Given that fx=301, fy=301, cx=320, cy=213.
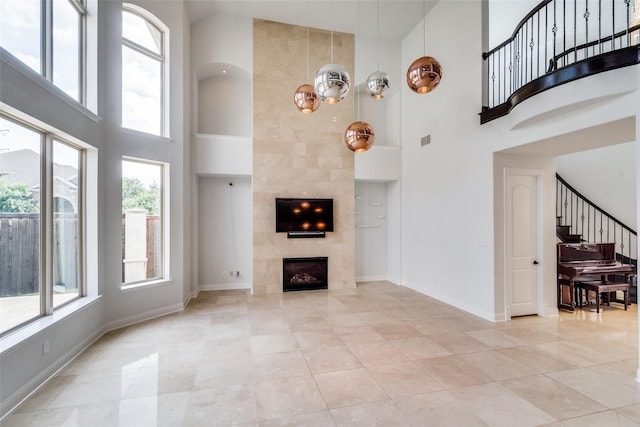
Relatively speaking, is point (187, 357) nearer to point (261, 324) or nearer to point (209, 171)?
point (261, 324)

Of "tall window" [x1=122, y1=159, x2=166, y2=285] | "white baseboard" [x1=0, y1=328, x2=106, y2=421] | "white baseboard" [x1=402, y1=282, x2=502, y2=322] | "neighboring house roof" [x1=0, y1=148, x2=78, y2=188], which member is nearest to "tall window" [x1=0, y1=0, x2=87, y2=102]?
"neighboring house roof" [x1=0, y1=148, x2=78, y2=188]

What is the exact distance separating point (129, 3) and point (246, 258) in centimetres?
508

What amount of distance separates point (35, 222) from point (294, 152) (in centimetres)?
461

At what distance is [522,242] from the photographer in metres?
5.12

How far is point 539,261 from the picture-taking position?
5191 millimetres

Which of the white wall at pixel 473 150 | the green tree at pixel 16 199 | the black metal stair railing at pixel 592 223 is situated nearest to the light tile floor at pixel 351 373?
the white wall at pixel 473 150

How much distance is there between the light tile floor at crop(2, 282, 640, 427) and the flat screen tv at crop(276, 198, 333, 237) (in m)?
2.11

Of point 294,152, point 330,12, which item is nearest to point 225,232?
point 294,152

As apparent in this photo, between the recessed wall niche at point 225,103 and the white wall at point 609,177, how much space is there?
7.93 meters

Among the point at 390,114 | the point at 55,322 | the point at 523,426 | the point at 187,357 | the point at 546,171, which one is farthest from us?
the point at 390,114

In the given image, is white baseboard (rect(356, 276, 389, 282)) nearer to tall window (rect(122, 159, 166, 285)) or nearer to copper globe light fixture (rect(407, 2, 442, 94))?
tall window (rect(122, 159, 166, 285))

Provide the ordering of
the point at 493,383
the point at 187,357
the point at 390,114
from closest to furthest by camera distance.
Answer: the point at 493,383, the point at 187,357, the point at 390,114

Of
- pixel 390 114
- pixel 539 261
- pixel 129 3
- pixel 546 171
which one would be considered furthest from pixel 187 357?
pixel 390 114

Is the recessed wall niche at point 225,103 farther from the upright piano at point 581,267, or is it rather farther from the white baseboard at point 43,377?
the upright piano at point 581,267
